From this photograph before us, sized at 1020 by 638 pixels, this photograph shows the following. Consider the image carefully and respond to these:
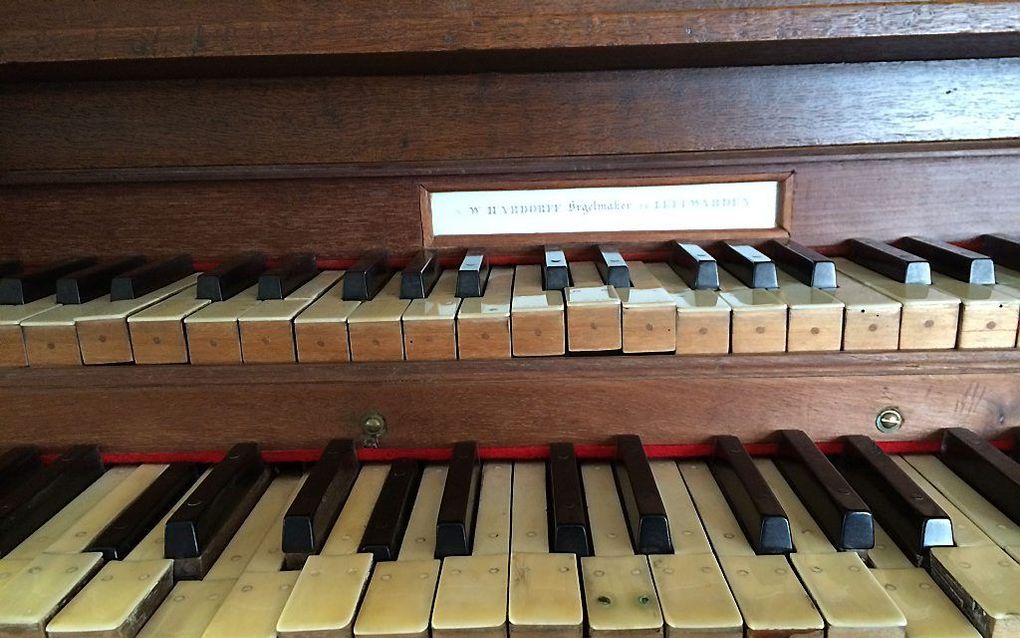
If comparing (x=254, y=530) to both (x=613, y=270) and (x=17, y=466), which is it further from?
(x=613, y=270)

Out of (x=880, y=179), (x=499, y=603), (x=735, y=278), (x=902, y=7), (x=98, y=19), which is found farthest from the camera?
Result: (x=880, y=179)

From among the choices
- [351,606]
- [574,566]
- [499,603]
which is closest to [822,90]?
[574,566]

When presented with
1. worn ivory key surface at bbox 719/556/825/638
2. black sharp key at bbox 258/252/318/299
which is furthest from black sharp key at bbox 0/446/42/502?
worn ivory key surface at bbox 719/556/825/638

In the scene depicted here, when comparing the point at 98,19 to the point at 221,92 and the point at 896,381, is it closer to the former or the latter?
the point at 221,92

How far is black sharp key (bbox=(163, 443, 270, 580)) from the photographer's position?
1087 millimetres

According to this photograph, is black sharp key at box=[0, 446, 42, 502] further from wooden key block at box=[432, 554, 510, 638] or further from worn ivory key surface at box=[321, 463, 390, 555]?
wooden key block at box=[432, 554, 510, 638]

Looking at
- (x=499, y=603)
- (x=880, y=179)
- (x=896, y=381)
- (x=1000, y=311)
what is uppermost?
(x=880, y=179)

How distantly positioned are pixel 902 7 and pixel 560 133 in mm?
621

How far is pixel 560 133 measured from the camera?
149 centimetres

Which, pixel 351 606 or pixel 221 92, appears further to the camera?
pixel 221 92

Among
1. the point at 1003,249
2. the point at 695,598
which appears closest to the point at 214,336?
the point at 695,598

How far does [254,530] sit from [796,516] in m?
0.85

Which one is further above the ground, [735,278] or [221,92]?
[221,92]

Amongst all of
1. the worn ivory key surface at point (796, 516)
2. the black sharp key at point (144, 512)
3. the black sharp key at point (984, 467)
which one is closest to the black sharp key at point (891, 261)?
the black sharp key at point (984, 467)
